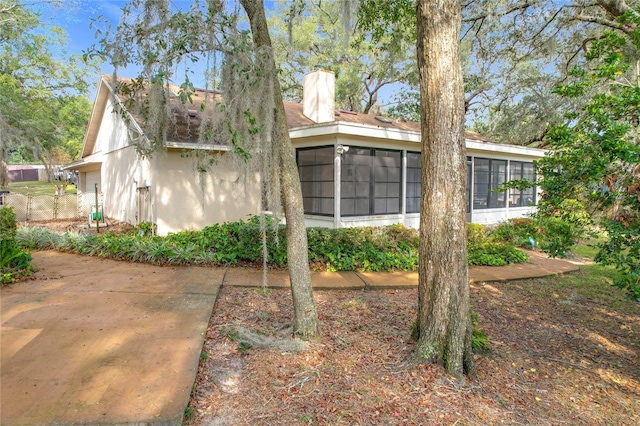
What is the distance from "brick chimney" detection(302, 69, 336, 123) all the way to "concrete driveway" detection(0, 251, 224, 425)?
6.35 metres

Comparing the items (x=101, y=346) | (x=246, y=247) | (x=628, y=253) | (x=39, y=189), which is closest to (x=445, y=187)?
(x=628, y=253)

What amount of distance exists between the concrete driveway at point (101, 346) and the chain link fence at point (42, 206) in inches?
330

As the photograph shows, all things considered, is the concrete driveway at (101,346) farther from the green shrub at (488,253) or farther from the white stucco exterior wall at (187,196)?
the green shrub at (488,253)

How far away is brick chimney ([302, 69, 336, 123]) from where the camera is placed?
10.5m

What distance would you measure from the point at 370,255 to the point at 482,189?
686 centimetres

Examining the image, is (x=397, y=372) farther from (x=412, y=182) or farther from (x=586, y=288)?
(x=412, y=182)

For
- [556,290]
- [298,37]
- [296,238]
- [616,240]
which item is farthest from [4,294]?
[298,37]

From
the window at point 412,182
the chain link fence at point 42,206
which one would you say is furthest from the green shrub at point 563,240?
the chain link fence at point 42,206

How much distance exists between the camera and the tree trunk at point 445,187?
3336mm

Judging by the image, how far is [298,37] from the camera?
1856 centimetres

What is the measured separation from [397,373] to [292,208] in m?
1.80

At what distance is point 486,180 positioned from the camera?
1226cm

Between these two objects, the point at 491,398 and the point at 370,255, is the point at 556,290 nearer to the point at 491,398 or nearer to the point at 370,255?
the point at 370,255

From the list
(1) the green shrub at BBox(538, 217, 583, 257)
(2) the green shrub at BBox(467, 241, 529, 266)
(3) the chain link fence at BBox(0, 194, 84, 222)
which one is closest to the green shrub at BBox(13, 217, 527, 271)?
(2) the green shrub at BBox(467, 241, 529, 266)
